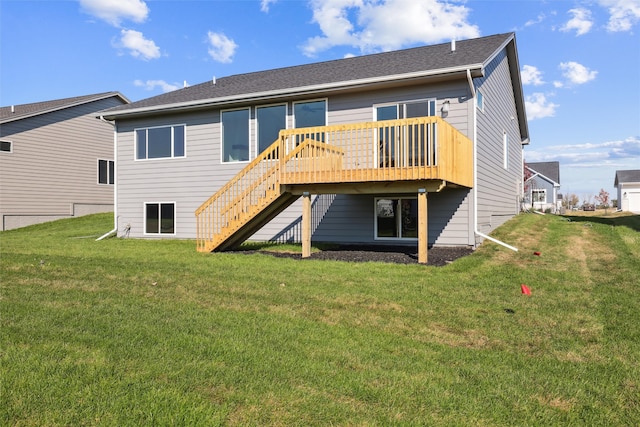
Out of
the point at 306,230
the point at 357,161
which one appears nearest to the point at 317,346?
the point at 306,230

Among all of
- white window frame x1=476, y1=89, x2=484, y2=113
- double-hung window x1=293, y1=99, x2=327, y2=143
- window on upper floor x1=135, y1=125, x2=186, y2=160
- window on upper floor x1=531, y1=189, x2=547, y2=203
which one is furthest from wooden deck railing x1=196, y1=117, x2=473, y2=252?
window on upper floor x1=531, y1=189, x2=547, y2=203

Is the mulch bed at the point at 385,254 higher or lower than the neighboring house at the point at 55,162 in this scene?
lower

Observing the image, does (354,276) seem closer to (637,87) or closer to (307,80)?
(307,80)

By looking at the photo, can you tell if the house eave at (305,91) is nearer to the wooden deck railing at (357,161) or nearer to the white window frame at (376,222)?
the wooden deck railing at (357,161)

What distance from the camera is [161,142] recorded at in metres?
14.7

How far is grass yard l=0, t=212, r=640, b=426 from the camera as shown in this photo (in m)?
2.78

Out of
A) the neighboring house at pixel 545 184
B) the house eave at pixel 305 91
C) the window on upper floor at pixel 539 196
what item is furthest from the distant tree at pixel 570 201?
the house eave at pixel 305 91

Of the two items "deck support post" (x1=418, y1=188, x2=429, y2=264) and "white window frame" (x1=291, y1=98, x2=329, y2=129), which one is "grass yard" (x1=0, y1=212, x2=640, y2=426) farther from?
"white window frame" (x1=291, y1=98, x2=329, y2=129)

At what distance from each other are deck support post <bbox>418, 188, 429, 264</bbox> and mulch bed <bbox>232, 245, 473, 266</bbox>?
0.53 ft

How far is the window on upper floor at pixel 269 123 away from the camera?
42.4 ft

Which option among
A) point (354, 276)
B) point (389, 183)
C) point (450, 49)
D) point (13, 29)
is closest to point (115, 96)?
point (13, 29)

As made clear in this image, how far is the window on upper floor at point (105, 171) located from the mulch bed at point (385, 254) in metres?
14.6

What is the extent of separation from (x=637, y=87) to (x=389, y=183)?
15754mm

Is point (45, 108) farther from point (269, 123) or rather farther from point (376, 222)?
point (376, 222)
